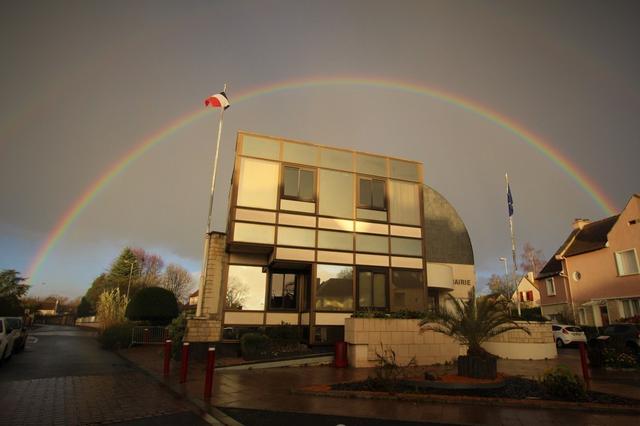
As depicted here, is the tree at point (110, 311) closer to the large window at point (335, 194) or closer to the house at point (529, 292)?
the large window at point (335, 194)

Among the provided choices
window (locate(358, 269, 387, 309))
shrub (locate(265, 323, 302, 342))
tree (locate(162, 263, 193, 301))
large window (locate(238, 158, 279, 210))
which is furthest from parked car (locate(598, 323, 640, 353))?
tree (locate(162, 263, 193, 301))

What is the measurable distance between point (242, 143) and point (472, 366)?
45.7ft

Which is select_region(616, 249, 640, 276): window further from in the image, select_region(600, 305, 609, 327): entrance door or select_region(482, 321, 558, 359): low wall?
select_region(482, 321, 558, 359): low wall

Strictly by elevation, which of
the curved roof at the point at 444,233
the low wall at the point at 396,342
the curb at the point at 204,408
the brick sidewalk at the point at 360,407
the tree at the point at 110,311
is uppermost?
the curved roof at the point at 444,233

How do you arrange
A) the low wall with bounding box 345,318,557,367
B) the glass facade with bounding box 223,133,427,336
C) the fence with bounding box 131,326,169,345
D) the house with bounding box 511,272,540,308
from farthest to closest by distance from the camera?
the house with bounding box 511,272,540,308 < the fence with bounding box 131,326,169,345 < the glass facade with bounding box 223,133,427,336 < the low wall with bounding box 345,318,557,367

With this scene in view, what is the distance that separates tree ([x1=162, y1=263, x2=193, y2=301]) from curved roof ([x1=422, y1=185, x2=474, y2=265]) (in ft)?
176

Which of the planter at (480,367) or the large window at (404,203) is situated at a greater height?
the large window at (404,203)

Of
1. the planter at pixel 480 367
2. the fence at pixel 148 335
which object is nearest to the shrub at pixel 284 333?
the planter at pixel 480 367

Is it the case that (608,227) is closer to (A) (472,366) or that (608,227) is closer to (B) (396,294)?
(B) (396,294)

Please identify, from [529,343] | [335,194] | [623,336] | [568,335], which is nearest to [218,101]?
[335,194]

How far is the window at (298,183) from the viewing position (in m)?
18.9

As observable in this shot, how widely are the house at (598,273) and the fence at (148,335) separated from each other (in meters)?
31.7

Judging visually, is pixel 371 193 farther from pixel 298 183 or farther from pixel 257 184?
pixel 257 184

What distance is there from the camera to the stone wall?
16391 millimetres
